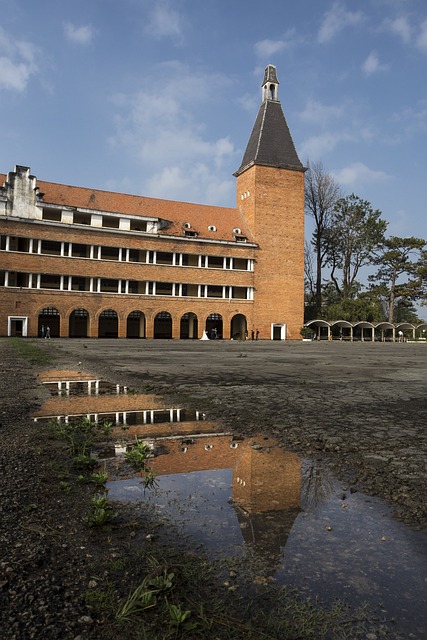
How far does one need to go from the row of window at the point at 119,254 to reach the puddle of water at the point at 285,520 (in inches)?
1620

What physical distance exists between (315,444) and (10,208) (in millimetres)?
42281

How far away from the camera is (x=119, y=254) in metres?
44.7

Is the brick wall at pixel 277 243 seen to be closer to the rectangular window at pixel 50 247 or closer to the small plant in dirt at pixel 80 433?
the rectangular window at pixel 50 247

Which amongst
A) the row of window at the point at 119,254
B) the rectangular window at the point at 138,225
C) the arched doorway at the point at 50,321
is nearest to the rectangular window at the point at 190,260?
the row of window at the point at 119,254

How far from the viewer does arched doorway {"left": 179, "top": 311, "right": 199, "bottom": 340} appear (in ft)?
165

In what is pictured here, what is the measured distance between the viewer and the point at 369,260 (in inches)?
2432

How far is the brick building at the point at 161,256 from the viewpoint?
134 feet

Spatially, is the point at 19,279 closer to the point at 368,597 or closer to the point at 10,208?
the point at 10,208

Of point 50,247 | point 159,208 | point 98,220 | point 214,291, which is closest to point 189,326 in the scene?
point 214,291

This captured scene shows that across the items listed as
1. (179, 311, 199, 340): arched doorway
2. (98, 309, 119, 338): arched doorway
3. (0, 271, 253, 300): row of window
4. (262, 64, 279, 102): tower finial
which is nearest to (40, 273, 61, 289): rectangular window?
(0, 271, 253, 300): row of window

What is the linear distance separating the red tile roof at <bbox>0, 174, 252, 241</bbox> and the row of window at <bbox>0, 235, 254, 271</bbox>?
243 cm

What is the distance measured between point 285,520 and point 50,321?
151 feet

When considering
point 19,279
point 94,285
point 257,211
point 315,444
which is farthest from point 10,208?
point 315,444

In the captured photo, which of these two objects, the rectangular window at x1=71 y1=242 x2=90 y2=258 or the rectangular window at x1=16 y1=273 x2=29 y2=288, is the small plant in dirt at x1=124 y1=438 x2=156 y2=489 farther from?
the rectangular window at x1=71 y1=242 x2=90 y2=258
